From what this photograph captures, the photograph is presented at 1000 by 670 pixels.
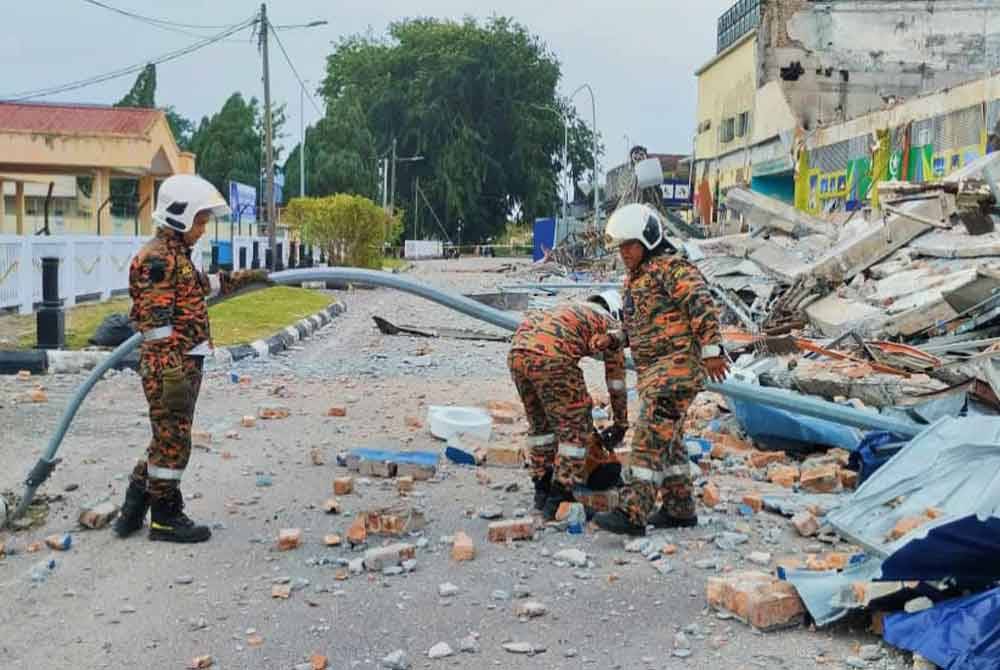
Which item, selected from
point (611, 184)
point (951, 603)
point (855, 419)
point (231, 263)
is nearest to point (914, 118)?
point (231, 263)

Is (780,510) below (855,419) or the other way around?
below

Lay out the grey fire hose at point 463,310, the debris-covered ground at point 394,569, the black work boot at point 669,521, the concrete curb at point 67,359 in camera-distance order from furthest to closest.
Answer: the concrete curb at point 67,359, the grey fire hose at point 463,310, the black work boot at point 669,521, the debris-covered ground at point 394,569

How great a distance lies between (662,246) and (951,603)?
A: 96.1 inches

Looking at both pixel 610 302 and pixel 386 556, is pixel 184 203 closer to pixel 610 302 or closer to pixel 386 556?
pixel 386 556

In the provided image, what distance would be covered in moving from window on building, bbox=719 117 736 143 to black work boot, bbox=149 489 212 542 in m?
42.2

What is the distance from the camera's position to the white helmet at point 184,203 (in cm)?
579

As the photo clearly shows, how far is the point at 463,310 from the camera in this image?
A: 7.09 metres

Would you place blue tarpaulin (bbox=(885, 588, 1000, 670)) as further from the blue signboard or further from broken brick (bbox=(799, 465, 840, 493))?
the blue signboard

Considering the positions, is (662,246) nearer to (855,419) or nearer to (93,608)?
(855,419)

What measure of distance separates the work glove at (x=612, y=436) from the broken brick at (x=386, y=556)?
4.87ft

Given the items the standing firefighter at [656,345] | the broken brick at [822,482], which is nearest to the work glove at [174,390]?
the standing firefighter at [656,345]

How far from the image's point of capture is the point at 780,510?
6.53 m

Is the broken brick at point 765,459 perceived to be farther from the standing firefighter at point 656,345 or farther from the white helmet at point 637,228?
the white helmet at point 637,228

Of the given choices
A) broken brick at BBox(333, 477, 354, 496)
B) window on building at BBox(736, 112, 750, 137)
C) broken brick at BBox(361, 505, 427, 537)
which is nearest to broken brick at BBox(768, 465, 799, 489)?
broken brick at BBox(361, 505, 427, 537)
